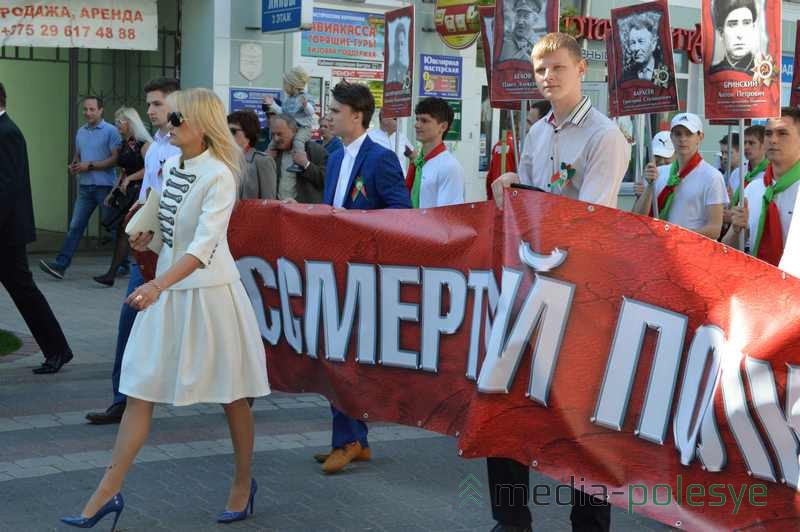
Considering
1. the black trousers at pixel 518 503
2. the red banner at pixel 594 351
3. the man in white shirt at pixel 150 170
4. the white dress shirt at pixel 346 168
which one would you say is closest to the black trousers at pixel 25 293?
the man in white shirt at pixel 150 170

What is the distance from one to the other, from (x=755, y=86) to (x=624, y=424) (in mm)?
4851

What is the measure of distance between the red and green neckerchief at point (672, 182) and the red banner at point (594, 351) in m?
3.12

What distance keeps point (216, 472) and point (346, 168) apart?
1752mm

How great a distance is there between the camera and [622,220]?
4746mm

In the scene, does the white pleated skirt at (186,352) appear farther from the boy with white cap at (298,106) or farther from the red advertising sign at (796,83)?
the red advertising sign at (796,83)

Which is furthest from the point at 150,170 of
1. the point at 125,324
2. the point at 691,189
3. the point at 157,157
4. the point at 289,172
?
the point at 691,189

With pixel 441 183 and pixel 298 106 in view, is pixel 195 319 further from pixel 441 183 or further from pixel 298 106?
pixel 298 106

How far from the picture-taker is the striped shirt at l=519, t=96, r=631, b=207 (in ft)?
16.7

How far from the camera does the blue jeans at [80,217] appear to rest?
1417 cm

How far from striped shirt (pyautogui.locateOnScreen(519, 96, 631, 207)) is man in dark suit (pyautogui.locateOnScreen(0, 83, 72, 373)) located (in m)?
4.69

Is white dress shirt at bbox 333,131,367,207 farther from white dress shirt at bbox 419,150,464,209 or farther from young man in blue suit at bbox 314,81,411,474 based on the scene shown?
white dress shirt at bbox 419,150,464,209

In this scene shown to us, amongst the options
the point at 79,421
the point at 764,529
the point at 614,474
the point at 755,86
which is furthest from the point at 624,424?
the point at 755,86

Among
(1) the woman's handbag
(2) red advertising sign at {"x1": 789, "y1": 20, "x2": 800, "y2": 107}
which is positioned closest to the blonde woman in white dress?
(2) red advertising sign at {"x1": 789, "y1": 20, "x2": 800, "y2": 107}

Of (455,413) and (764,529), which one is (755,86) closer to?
(455,413)
